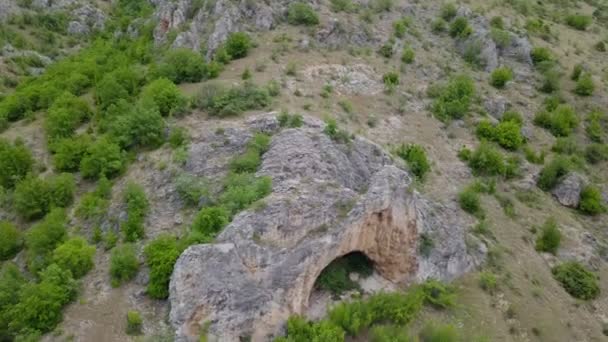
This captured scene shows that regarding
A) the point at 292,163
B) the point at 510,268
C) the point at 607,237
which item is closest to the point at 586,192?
the point at 607,237

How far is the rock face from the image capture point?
17000 mm

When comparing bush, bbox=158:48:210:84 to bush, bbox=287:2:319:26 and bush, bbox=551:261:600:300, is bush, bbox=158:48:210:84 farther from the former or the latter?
bush, bbox=551:261:600:300

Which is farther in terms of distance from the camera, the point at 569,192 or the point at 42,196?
the point at 569,192

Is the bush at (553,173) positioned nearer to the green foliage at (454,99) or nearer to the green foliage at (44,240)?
the green foliage at (454,99)

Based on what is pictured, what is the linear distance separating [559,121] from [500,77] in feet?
17.6

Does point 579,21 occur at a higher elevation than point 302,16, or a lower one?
lower

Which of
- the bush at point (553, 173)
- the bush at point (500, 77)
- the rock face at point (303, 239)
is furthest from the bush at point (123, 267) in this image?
the bush at point (500, 77)

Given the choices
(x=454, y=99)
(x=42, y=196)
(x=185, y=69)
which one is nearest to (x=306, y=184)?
(x=42, y=196)

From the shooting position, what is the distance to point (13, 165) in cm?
2572

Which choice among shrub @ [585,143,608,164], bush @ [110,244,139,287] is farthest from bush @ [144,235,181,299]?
shrub @ [585,143,608,164]

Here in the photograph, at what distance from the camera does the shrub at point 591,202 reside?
27484 millimetres

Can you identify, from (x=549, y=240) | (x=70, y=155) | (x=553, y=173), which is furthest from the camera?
(x=553, y=173)

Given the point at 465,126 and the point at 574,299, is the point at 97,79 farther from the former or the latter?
the point at 574,299

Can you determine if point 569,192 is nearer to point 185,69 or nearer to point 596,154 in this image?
point 596,154
